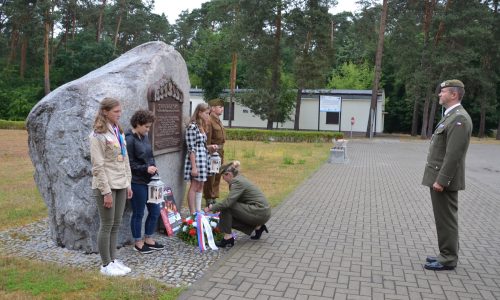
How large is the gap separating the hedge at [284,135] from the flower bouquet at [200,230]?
21435 millimetres

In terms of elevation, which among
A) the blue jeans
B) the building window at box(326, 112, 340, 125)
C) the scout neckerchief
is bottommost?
the blue jeans

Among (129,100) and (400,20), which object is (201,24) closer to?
(400,20)

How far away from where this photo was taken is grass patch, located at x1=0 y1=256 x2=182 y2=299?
13.1ft

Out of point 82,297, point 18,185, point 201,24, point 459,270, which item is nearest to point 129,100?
point 82,297

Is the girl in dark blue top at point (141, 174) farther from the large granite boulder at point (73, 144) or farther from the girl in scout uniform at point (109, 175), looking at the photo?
the girl in scout uniform at point (109, 175)

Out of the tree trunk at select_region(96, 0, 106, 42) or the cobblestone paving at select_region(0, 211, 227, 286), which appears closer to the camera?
the cobblestone paving at select_region(0, 211, 227, 286)

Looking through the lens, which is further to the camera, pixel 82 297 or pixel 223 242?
pixel 223 242

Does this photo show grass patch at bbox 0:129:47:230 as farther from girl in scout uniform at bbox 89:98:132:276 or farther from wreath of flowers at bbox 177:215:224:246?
girl in scout uniform at bbox 89:98:132:276

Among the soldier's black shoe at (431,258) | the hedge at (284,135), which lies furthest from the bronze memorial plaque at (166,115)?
the hedge at (284,135)

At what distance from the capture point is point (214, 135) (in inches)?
299

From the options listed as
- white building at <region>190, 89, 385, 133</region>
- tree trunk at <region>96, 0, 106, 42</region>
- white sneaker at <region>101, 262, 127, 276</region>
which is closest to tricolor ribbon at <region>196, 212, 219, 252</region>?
white sneaker at <region>101, 262, 127, 276</region>

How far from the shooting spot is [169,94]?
254 inches

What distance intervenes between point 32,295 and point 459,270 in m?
4.32

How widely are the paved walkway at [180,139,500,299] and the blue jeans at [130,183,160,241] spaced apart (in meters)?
0.96
